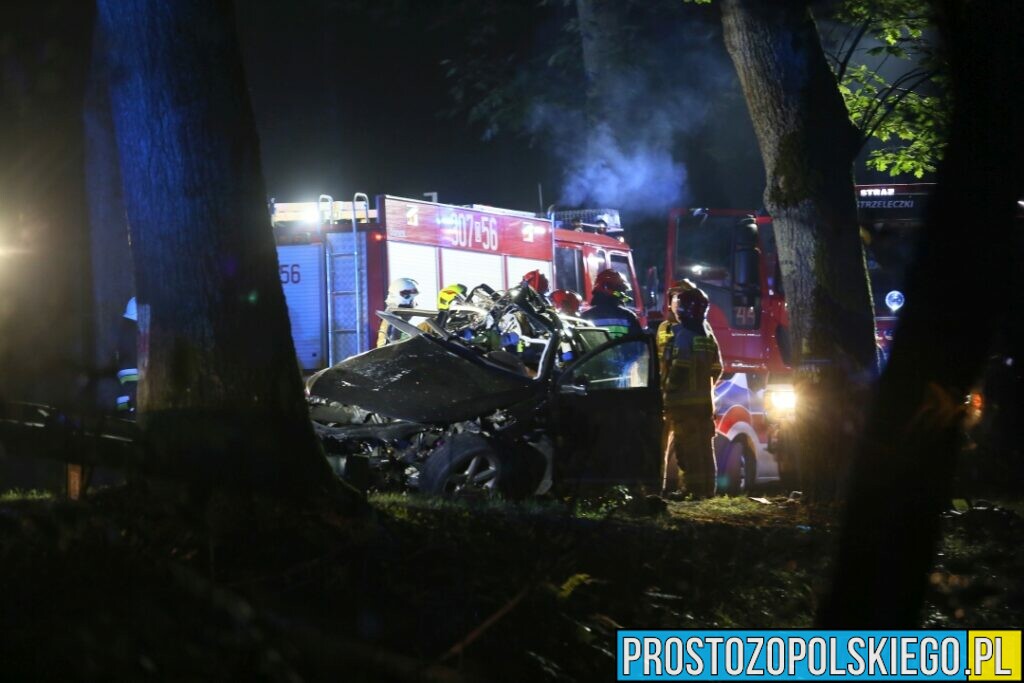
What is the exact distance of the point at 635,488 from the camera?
9586mm

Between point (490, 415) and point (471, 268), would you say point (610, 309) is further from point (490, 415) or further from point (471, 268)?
point (490, 415)

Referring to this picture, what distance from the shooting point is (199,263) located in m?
5.64

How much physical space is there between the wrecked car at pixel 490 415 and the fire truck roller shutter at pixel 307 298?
4310mm

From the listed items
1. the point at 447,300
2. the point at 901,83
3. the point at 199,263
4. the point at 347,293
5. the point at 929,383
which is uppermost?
the point at 901,83

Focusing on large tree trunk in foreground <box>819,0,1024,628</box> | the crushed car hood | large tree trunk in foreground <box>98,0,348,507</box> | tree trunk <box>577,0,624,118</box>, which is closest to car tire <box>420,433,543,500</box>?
the crushed car hood

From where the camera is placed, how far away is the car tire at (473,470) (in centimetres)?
859

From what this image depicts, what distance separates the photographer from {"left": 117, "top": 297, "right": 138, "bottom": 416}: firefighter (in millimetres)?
10805

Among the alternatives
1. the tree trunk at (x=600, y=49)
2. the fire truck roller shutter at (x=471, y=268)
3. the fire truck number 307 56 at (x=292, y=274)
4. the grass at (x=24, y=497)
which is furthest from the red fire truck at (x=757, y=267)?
the grass at (x=24, y=497)

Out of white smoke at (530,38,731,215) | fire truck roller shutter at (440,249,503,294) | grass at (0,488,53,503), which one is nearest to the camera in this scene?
grass at (0,488,53,503)

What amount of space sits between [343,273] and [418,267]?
0.96 m

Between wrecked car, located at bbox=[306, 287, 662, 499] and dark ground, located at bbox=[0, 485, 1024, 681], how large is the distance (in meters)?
1.04

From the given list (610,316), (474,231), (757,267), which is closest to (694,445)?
(610,316)

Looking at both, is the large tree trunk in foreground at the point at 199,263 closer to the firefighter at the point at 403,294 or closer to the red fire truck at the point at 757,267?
the firefighter at the point at 403,294

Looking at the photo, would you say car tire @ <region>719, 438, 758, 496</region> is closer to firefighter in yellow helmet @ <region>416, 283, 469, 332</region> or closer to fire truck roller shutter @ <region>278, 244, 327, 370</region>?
firefighter in yellow helmet @ <region>416, 283, 469, 332</region>
